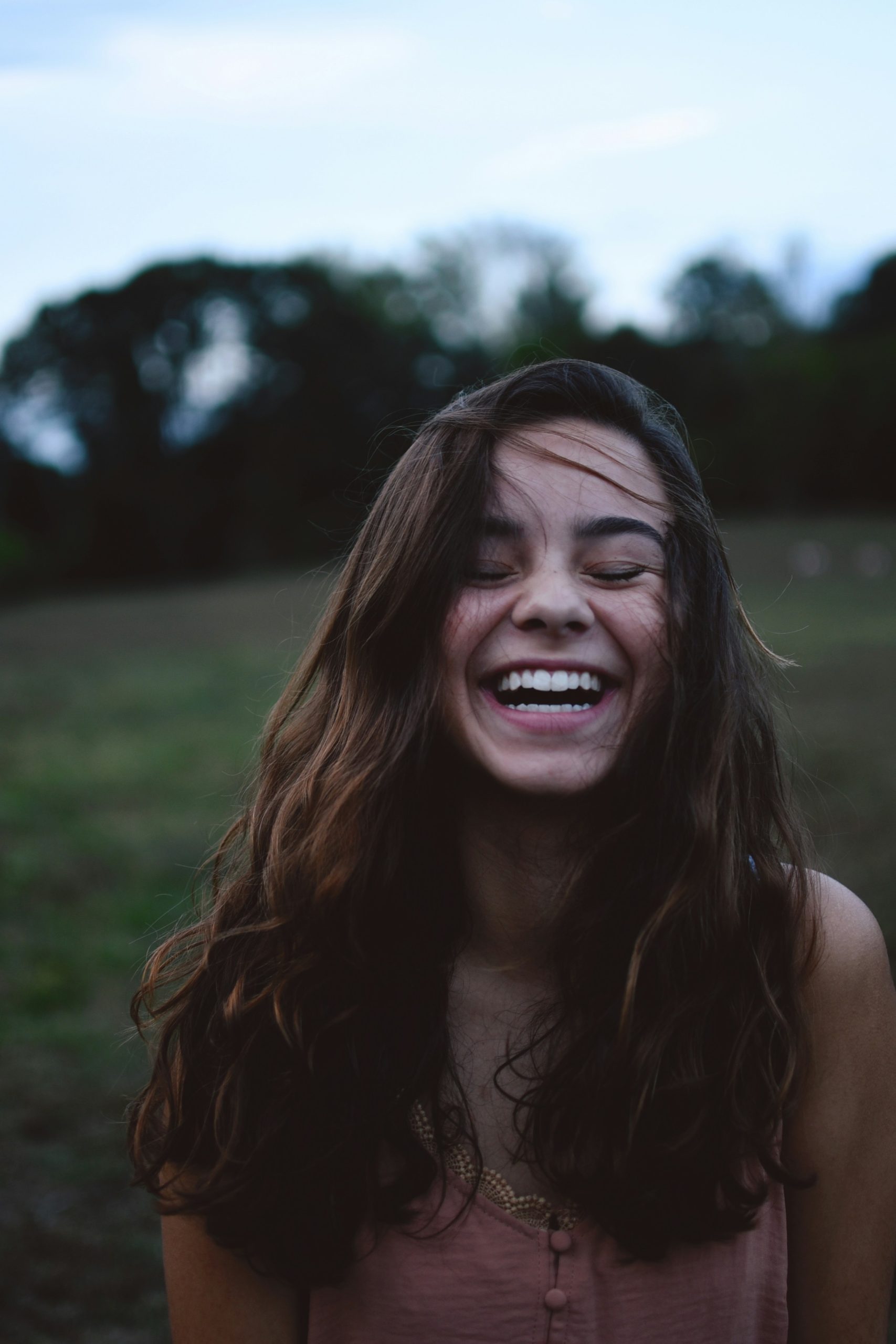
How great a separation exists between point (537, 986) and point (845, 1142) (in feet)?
1.64

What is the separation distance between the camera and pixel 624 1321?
59.4 inches

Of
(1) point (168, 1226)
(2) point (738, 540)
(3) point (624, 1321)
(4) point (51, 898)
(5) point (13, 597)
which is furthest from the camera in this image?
(5) point (13, 597)

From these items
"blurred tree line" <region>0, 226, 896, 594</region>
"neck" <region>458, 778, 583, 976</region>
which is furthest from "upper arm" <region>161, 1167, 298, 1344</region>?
"blurred tree line" <region>0, 226, 896, 594</region>

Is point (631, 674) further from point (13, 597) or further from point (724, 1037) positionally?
point (13, 597)

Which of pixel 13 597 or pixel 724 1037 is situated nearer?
pixel 724 1037

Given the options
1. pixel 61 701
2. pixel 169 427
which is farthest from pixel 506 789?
pixel 169 427

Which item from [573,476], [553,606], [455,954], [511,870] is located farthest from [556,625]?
[455,954]

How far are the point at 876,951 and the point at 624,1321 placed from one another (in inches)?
25.1

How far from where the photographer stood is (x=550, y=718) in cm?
160

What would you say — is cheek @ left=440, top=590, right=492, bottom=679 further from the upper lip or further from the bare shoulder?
the bare shoulder

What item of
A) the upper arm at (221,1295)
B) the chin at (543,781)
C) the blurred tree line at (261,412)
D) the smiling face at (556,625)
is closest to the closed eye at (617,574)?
the smiling face at (556,625)

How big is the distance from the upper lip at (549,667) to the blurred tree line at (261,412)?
3654 cm

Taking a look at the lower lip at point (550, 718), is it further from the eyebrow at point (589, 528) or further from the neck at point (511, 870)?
the eyebrow at point (589, 528)

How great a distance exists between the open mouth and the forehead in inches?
9.7
